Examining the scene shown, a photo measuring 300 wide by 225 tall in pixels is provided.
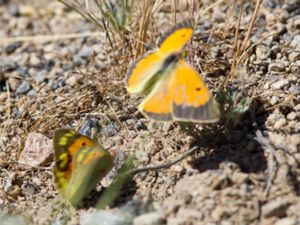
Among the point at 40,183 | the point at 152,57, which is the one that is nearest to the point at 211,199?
the point at 152,57

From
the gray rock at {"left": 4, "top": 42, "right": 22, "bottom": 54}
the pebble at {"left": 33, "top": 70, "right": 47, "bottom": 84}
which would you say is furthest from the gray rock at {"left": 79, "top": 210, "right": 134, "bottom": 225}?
the gray rock at {"left": 4, "top": 42, "right": 22, "bottom": 54}

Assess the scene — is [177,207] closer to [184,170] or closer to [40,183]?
[184,170]

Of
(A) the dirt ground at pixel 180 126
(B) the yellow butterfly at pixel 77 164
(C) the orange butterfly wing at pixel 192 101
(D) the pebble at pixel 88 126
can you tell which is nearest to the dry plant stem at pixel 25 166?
(A) the dirt ground at pixel 180 126

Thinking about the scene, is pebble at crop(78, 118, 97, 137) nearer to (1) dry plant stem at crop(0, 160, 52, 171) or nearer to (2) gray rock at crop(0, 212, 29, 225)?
(1) dry plant stem at crop(0, 160, 52, 171)

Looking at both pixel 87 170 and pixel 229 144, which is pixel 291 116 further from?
pixel 87 170

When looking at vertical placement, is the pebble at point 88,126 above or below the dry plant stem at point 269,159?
below

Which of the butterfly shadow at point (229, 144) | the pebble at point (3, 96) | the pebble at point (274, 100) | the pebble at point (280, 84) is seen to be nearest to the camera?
the butterfly shadow at point (229, 144)

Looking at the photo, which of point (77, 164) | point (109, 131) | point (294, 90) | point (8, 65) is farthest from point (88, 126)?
point (8, 65)

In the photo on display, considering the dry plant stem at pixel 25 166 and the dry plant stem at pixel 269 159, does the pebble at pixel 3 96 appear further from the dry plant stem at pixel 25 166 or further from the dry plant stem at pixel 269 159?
the dry plant stem at pixel 269 159
